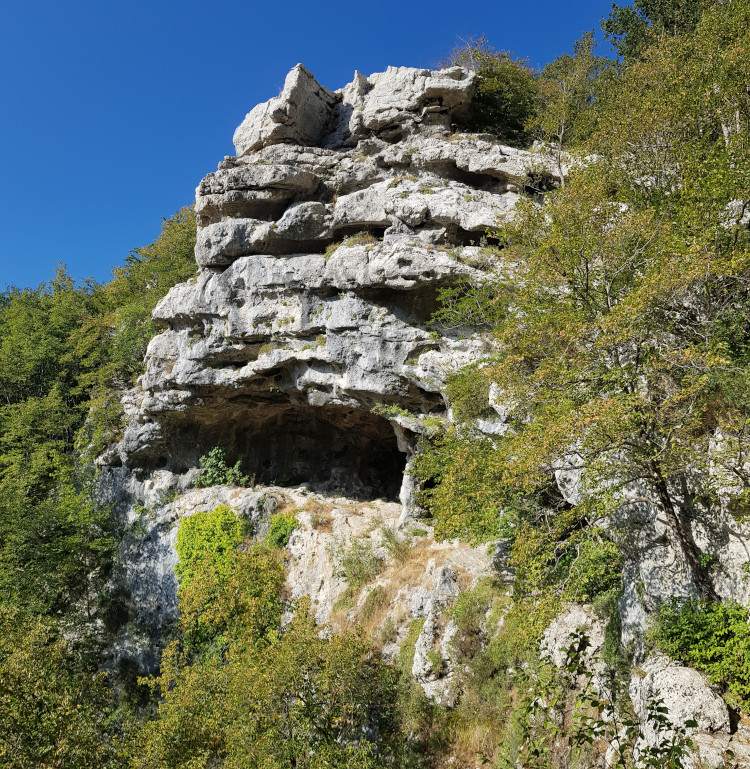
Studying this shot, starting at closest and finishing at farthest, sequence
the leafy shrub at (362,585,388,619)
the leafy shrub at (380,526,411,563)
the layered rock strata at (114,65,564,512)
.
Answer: the leafy shrub at (362,585,388,619) → the leafy shrub at (380,526,411,563) → the layered rock strata at (114,65,564,512)

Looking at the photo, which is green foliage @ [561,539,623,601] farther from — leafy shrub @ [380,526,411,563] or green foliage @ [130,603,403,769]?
leafy shrub @ [380,526,411,563]

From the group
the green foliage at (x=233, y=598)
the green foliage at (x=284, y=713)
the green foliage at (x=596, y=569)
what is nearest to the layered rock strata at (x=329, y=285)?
the green foliage at (x=233, y=598)

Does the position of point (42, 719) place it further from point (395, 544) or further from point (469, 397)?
point (469, 397)

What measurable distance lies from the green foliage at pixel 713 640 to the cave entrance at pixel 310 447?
14763 mm

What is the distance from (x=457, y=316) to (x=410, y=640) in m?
9.64

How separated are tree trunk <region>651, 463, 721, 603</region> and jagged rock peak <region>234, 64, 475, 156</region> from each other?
1883 centimetres

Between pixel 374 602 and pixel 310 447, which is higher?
pixel 310 447

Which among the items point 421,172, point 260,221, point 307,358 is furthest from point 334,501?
point 421,172

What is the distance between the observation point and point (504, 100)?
24219 mm

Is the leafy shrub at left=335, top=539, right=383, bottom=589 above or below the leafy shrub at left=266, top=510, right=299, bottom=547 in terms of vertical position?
below

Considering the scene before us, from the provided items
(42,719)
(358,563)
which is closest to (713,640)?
(358,563)

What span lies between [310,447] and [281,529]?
17.3ft

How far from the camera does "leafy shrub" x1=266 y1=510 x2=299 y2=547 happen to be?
19703 millimetres

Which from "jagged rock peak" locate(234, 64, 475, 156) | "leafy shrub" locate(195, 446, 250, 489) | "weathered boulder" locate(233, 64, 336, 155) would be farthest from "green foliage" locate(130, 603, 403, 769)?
"jagged rock peak" locate(234, 64, 475, 156)
